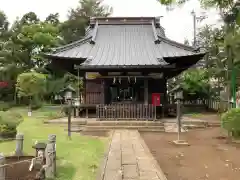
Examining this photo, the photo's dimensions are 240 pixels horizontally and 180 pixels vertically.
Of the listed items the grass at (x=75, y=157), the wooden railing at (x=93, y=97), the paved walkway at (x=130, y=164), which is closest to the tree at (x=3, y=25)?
the wooden railing at (x=93, y=97)

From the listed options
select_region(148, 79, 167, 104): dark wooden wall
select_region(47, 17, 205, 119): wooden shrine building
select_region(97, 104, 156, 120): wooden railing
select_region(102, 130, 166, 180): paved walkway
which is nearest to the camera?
select_region(102, 130, 166, 180): paved walkway

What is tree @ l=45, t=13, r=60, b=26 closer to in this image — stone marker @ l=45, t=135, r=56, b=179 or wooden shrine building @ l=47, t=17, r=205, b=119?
wooden shrine building @ l=47, t=17, r=205, b=119

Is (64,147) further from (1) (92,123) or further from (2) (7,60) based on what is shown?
(2) (7,60)

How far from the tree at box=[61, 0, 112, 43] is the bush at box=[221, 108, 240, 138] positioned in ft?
102

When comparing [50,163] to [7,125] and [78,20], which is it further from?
[78,20]

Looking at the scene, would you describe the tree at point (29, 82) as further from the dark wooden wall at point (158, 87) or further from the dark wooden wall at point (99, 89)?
the dark wooden wall at point (158, 87)

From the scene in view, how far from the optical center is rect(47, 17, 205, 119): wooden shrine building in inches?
664

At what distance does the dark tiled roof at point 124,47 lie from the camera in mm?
18016

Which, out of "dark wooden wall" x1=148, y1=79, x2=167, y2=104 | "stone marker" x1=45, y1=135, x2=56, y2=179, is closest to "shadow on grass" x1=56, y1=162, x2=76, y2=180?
"stone marker" x1=45, y1=135, x2=56, y2=179

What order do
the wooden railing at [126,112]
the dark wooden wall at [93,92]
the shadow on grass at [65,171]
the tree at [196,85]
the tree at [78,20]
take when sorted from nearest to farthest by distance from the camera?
1. the shadow on grass at [65,171]
2. the wooden railing at [126,112]
3. the dark wooden wall at [93,92]
4. the tree at [196,85]
5. the tree at [78,20]

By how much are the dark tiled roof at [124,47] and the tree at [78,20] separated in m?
17.3

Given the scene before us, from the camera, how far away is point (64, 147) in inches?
362

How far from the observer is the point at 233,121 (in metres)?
11.0

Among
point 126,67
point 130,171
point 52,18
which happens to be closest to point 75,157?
point 130,171
